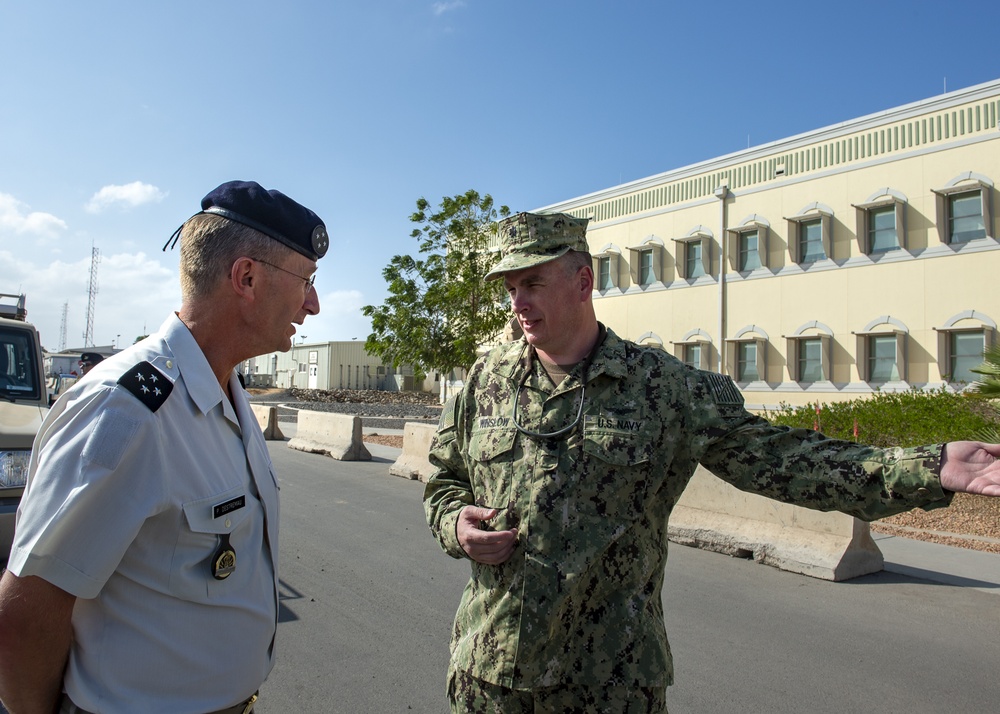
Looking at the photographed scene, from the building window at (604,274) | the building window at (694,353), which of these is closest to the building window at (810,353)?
the building window at (694,353)

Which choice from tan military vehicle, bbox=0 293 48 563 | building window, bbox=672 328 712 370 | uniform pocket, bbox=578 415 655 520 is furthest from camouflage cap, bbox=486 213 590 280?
building window, bbox=672 328 712 370

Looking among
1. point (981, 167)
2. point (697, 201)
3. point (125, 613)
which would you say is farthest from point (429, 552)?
point (697, 201)

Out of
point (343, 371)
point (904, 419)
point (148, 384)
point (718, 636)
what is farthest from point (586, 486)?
point (343, 371)

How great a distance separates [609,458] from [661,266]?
96.5ft

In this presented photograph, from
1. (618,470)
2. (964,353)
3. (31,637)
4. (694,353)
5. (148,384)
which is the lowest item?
(31,637)

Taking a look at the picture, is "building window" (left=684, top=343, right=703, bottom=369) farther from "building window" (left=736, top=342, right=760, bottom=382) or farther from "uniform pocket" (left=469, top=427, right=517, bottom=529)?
"uniform pocket" (left=469, top=427, right=517, bottom=529)

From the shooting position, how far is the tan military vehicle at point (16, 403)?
4426 millimetres

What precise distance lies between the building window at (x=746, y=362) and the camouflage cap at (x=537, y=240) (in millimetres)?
26185

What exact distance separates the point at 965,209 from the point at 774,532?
20086 mm

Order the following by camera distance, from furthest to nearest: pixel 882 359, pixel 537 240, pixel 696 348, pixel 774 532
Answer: pixel 696 348 < pixel 882 359 < pixel 774 532 < pixel 537 240

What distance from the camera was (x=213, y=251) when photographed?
6.59 feet

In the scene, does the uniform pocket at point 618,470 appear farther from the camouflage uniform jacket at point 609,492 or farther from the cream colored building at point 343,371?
the cream colored building at point 343,371

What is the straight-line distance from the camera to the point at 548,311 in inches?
102

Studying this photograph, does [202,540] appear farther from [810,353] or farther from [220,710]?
[810,353]
